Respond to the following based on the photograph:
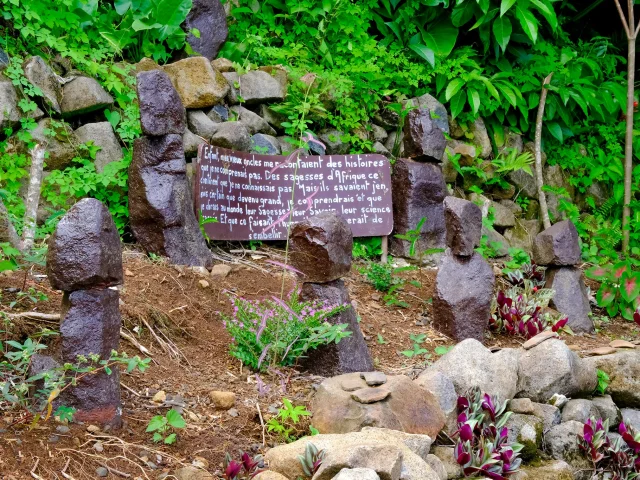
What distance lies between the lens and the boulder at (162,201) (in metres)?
5.37

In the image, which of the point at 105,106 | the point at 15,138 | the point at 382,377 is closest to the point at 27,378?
the point at 382,377

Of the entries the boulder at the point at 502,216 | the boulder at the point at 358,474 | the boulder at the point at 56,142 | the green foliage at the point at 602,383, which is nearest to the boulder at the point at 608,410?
the green foliage at the point at 602,383

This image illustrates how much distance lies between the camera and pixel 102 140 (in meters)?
5.92

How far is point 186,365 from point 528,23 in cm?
586

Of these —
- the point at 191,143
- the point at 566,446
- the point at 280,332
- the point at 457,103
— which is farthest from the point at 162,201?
the point at 457,103

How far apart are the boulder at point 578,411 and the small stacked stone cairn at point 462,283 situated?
97 centimetres

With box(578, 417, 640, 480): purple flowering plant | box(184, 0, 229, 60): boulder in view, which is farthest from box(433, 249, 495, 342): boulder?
box(184, 0, 229, 60): boulder

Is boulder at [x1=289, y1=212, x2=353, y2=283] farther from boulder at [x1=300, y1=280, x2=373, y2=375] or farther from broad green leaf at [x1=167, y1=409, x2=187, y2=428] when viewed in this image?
broad green leaf at [x1=167, y1=409, x2=187, y2=428]

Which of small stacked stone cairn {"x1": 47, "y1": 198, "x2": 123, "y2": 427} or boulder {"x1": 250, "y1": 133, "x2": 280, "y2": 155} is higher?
boulder {"x1": 250, "y1": 133, "x2": 280, "y2": 155}

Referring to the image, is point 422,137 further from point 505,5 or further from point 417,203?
point 505,5

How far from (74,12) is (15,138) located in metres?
1.34

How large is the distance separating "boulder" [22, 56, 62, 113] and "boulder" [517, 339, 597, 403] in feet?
13.5

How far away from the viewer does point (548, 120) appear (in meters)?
8.77

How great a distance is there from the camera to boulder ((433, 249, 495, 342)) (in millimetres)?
5195
